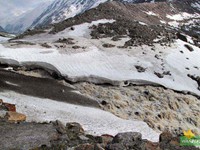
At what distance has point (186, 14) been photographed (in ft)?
411

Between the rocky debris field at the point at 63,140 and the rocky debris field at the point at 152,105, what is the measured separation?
9635mm

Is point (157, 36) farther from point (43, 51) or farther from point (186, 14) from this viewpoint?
point (186, 14)

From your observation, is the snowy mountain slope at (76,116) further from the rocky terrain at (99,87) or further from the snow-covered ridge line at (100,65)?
the snow-covered ridge line at (100,65)

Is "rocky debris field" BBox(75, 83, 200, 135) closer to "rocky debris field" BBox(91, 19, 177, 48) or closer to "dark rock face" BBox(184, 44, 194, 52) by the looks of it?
"rocky debris field" BBox(91, 19, 177, 48)

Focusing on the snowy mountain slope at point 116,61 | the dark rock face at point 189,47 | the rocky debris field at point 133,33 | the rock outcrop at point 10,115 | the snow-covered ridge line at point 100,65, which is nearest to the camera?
the rock outcrop at point 10,115

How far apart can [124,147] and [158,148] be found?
192 centimetres

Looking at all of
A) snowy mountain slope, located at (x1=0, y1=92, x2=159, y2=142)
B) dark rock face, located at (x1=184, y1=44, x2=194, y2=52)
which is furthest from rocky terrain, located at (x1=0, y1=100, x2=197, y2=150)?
dark rock face, located at (x1=184, y1=44, x2=194, y2=52)

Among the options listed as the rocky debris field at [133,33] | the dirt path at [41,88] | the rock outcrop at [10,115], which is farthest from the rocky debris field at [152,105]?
the rocky debris field at [133,33]

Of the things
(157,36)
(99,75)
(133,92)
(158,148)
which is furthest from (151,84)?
(158,148)

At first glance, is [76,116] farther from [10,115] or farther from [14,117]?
[10,115]

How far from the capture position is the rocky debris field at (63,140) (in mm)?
15773

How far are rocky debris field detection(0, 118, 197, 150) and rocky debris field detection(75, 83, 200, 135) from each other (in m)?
9.64

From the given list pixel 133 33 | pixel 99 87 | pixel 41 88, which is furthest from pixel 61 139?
pixel 133 33

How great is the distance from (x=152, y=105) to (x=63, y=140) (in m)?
15.5
